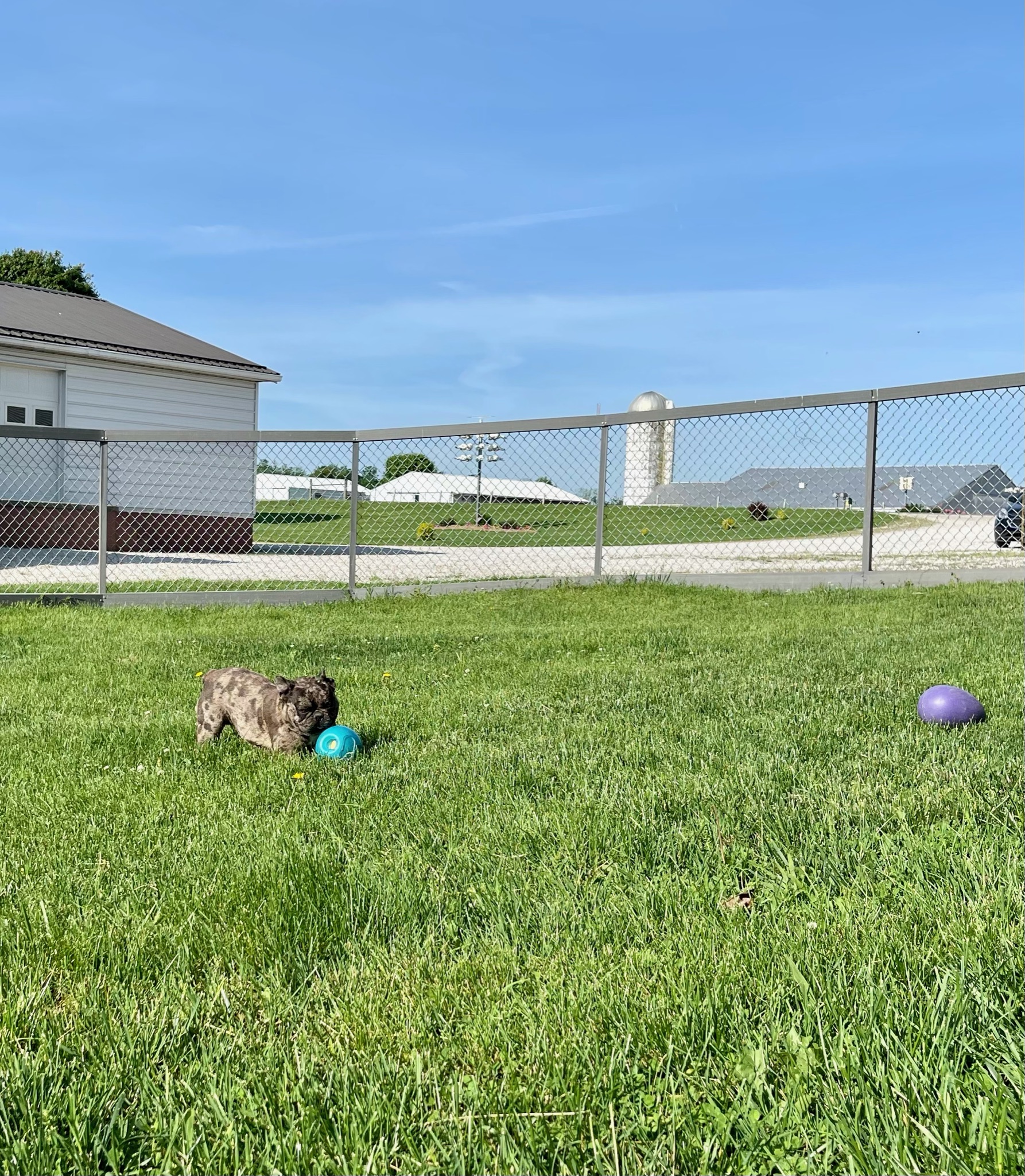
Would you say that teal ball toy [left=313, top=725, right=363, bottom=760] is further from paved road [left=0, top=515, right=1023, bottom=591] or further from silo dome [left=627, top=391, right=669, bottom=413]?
silo dome [left=627, top=391, right=669, bottom=413]

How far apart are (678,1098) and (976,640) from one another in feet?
18.8

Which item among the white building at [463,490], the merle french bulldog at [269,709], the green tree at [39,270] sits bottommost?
the merle french bulldog at [269,709]

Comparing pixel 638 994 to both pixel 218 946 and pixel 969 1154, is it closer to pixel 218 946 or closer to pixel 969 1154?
pixel 969 1154

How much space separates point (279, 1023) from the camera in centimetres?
213

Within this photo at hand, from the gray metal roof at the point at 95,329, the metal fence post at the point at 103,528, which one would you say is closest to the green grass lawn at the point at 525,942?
the metal fence post at the point at 103,528

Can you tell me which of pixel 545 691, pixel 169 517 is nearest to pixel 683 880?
pixel 545 691

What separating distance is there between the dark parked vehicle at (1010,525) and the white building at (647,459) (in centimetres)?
349

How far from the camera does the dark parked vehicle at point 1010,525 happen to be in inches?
396

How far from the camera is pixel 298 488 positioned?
46.6ft

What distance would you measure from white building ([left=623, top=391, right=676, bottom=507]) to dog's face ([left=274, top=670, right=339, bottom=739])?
7.93 metres

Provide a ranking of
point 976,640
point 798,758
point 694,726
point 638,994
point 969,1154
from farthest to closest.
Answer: point 976,640 → point 694,726 → point 798,758 → point 638,994 → point 969,1154

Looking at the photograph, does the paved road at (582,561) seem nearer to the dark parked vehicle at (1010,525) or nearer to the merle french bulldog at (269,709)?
Answer: the dark parked vehicle at (1010,525)

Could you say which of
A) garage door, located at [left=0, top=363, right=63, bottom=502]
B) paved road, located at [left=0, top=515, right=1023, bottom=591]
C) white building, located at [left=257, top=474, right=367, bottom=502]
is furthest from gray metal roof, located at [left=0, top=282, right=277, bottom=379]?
paved road, located at [left=0, top=515, right=1023, bottom=591]

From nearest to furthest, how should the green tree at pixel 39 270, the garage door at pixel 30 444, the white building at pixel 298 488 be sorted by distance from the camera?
the white building at pixel 298 488 < the garage door at pixel 30 444 < the green tree at pixel 39 270
